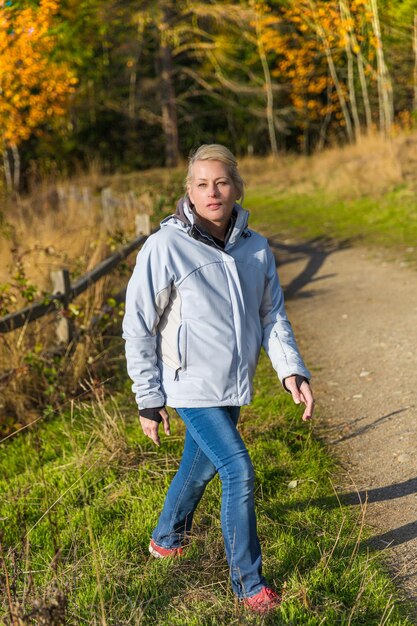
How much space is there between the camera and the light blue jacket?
3234mm

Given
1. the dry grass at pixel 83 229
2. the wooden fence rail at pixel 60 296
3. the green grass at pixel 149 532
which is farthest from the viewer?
the dry grass at pixel 83 229

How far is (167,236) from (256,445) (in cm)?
206

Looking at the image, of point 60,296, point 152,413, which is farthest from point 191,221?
point 60,296

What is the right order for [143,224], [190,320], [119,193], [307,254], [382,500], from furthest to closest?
1. [119,193]
2. [307,254]
3. [143,224]
4. [382,500]
5. [190,320]

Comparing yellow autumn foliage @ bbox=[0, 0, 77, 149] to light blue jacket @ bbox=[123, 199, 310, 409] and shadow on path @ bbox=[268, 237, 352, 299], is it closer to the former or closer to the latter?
shadow on path @ bbox=[268, 237, 352, 299]

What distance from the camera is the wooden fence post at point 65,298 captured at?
6871 millimetres

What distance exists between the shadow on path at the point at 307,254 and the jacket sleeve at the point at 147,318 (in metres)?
6.26

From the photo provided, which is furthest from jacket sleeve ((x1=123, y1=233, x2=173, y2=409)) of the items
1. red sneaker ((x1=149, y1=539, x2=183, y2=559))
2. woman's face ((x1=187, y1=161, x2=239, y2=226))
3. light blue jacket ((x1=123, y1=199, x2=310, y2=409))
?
red sneaker ((x1=149, y1=539, x2=183, y2=559))

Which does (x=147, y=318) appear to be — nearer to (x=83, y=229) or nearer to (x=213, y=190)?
(x=213, y=190)

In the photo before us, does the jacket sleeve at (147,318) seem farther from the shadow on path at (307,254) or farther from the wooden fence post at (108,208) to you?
the wooden fence post at (108,208)

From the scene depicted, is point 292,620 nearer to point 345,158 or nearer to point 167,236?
point 167,236

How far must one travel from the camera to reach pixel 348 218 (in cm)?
1416

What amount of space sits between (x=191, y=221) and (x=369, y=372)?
3523 mm

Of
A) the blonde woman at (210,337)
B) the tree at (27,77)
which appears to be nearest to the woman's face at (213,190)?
the blonde woman at (210,337)
